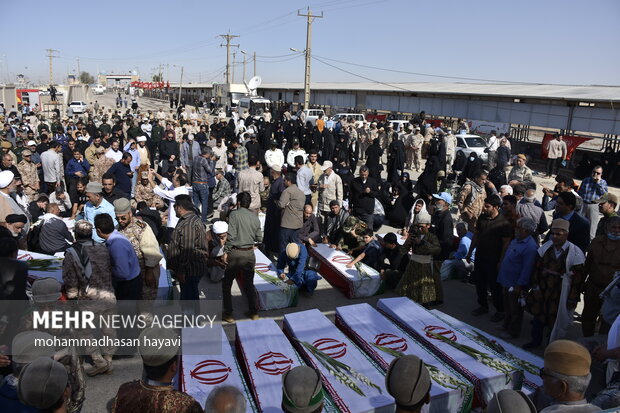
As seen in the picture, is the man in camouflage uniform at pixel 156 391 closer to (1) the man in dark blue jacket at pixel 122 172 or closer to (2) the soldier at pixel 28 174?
(1) the man in dark blue jacket at pixel 122 172

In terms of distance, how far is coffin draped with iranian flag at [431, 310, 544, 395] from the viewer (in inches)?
152

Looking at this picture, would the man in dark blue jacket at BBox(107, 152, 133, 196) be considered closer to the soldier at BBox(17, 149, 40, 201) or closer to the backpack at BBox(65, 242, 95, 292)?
the soldier at BBox(17, 149, 40, 201)

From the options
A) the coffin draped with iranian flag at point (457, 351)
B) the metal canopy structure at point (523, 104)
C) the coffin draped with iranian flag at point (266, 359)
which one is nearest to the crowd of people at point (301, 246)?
the coffin draped with iranian flag at point (457, 351)

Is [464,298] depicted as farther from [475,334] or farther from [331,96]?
[331,96]

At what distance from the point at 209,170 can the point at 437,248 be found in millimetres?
5196

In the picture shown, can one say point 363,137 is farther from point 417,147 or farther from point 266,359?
point 266,359

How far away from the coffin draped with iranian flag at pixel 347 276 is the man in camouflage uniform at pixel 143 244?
2.79 meters

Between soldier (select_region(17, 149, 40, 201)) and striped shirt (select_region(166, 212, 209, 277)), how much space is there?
5508 mm

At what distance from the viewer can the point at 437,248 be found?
5.71 m

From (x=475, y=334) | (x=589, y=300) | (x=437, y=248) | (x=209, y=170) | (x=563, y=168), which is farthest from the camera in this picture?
(x=563, y=168)

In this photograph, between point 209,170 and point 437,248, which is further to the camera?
point 209,170

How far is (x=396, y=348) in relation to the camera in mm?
4285

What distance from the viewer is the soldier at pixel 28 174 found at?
8.57 meters

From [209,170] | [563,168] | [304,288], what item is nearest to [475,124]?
[563,168]
